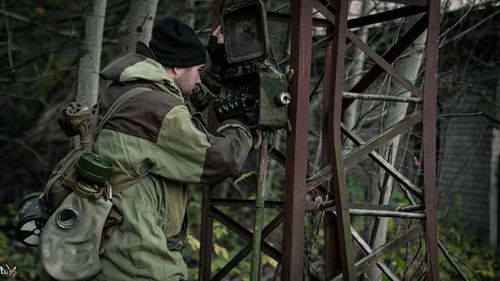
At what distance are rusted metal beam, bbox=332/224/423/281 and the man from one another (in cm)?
141

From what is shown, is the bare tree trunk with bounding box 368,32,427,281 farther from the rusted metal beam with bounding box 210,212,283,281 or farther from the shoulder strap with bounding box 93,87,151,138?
the shoulder strap with bounding box 93,87,151,138

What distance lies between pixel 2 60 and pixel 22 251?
10.4ft

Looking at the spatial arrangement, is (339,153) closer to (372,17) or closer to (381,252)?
(381,252)

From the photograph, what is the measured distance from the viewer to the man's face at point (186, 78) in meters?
3.64

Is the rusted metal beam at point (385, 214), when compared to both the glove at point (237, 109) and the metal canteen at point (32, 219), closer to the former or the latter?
the glove at point (237, 109)

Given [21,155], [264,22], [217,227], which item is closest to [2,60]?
[21,155]

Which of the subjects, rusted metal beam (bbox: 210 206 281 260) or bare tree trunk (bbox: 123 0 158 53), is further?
bare tree trunk (bbox: 123 0 158 53)

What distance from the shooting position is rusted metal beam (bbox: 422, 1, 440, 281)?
15.3ft

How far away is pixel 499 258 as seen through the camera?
1029 cm

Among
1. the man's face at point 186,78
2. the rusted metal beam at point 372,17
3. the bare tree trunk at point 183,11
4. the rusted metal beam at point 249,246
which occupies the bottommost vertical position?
the rusted metal beam at point 249,246

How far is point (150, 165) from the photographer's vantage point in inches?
132

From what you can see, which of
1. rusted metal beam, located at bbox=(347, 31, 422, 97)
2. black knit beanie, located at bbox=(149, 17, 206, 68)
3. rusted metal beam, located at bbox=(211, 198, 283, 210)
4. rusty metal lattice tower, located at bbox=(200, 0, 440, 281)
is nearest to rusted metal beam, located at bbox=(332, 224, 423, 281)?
rusty metal lattice tower, located at bbox=(200, 0, 440, 281)

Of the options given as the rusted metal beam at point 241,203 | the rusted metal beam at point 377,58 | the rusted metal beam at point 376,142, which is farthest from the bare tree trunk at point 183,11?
the rusted metal beam at point 376,142

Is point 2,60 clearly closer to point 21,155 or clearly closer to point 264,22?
point 21,155
